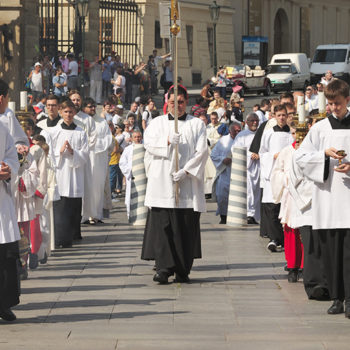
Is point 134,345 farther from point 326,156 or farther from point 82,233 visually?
point 82,233

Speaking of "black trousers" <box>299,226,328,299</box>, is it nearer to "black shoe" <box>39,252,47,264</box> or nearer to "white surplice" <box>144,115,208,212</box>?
"white surplice" <box>144,115,208,212</box>

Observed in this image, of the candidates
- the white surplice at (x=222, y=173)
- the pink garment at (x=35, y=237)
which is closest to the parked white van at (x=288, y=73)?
the white surplice at (x=222, y=173)

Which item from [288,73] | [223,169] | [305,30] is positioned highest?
[305,30]

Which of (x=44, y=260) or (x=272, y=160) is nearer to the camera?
(x=44, y=260)

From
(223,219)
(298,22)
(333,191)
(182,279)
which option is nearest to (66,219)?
(223,219)

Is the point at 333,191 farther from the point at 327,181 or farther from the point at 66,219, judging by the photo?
the point at 66,219

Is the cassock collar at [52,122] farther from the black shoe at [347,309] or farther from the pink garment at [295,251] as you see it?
the black shoe at [347,309]

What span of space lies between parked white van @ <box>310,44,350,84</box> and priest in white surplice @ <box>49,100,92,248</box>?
35462 mm

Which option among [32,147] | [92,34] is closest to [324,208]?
[32,147]

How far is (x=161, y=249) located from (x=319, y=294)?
1771 mm

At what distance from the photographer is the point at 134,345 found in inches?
302

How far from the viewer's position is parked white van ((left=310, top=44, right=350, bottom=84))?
49344 millimetres

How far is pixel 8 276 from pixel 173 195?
2.66 metres

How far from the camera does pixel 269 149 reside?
537 inches
